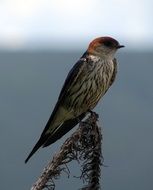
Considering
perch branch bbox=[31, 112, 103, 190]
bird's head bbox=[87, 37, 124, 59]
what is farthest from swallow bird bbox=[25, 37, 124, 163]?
perch branch bbox=[31, 112, 103, 190]

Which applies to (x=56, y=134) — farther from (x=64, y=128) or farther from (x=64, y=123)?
(x=64, y=123)

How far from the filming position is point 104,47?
29.4ft

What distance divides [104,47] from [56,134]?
3.73 feet

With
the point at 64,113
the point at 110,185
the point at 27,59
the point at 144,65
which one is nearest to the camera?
the point at 64,113

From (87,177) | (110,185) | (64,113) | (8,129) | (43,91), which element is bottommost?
(87,177)

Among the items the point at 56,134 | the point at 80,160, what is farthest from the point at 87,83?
the point at 80,160

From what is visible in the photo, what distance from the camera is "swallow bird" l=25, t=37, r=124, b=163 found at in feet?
28.6

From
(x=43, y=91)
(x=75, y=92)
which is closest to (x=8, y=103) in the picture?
(x=43, y=91)

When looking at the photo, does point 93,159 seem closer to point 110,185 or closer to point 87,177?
point 87,177

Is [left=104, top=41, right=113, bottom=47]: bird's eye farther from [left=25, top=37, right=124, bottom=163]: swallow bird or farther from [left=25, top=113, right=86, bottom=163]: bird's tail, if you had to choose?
[left=25, top=113, right=86, bottom=163]: bird's tail

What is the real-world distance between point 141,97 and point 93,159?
150 ft

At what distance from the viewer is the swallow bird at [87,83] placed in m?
8.72

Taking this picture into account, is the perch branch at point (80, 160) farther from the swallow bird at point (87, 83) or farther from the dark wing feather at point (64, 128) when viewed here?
the swallow bird at point (87, 83)

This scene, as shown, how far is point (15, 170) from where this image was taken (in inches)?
1753
